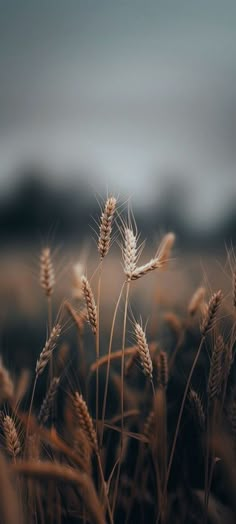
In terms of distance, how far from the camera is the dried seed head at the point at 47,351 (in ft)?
4.32

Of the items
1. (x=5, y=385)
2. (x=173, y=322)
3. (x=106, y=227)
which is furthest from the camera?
(x=173, y=322)

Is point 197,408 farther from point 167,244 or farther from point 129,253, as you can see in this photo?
point 167,244

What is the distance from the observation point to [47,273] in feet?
A: 5.31

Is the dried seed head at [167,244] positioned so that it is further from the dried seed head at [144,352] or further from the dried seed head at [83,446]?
the dried seed head at [83,446]

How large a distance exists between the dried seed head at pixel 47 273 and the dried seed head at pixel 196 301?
0.62 meters

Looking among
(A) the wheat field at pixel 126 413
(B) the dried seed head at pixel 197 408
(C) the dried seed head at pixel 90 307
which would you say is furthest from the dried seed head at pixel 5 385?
(B) the dried seed head at pixel 197 408

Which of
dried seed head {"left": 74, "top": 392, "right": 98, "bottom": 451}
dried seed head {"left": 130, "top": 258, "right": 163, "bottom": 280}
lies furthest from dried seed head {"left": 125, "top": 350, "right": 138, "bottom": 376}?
dried seed head {"left": 74, "top": 392, "right": 98, "bottom": 451}

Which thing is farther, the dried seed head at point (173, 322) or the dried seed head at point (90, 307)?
the dried seed head at point (173, 322)

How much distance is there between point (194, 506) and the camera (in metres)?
1.63

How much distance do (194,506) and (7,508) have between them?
1049mm

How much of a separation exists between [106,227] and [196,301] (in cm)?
71

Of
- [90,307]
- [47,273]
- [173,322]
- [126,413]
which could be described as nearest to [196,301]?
[173,322]

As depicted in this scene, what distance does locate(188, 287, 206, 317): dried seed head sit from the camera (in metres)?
2.00

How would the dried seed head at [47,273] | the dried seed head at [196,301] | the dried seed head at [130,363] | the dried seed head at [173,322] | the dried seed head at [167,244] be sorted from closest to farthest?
the dried seed head at [47,273] < the dried seed head at [130,363] < the dried seed head at [167,244] < the dried seed head at [196,301] < the dried seed head at [173,322]
